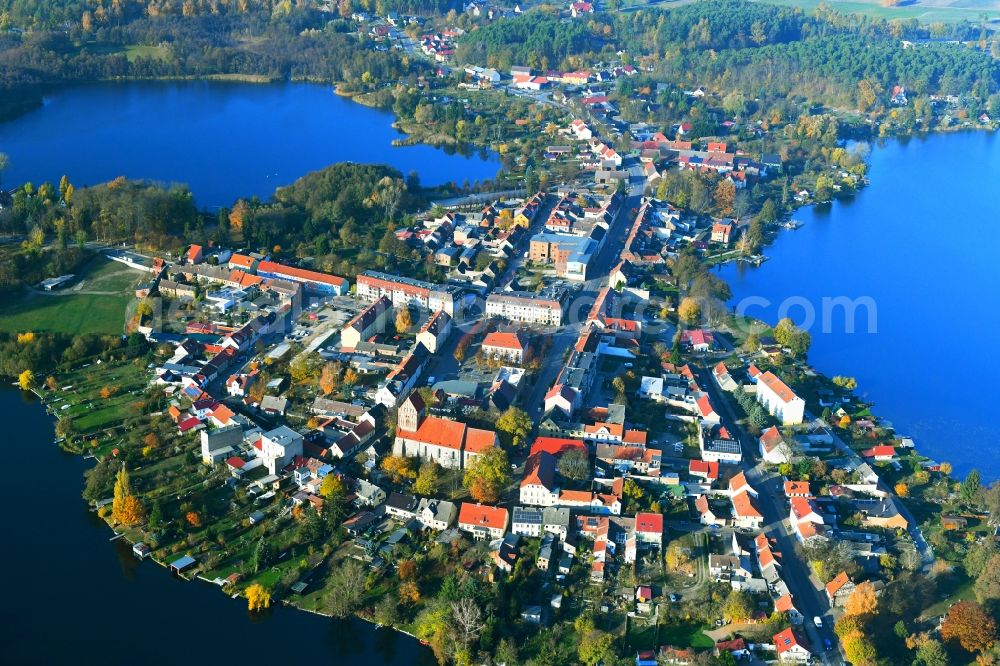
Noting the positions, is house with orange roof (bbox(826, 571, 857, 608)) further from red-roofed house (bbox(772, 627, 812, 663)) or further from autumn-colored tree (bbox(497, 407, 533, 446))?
autumn-colored tree (bbox(497, 407, 533, 446))

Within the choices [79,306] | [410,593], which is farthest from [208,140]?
[410,593]

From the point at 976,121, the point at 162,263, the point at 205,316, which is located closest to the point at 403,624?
the point at 205,316

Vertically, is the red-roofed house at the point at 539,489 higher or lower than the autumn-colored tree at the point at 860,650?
lower

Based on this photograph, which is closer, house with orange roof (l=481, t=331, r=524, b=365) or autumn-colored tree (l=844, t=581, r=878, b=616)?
autumn-colored tree (l=844, t=581, r=878, b=616)

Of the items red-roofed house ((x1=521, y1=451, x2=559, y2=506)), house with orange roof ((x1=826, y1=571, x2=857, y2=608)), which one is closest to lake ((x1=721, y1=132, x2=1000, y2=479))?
house with orange roof ((x1=826, y1=571, x2=857, y2=608))

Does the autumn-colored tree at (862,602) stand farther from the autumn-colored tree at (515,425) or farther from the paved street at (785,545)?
the autumn-colored tree at (515,425)

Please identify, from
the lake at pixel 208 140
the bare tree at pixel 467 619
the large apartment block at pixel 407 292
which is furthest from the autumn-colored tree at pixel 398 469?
the lake at pixel 208 140
